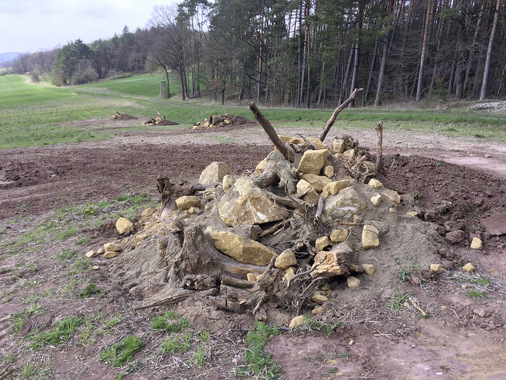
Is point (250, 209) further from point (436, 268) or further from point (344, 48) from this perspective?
point (344, 48)

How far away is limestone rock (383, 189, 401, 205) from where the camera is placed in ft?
18.5

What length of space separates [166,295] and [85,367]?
1.21 m

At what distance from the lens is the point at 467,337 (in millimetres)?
3518

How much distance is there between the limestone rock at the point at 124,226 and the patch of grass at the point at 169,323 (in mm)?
2896

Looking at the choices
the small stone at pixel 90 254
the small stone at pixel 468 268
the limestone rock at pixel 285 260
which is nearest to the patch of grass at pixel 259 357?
the limestone rock at pixel 285 260

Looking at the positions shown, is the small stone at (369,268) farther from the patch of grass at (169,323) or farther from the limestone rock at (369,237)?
the patch of grass at (169,323)

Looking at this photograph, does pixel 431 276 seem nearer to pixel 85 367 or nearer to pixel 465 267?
pixel 465 267

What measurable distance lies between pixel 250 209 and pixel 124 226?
8.96 ft

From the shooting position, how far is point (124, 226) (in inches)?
260

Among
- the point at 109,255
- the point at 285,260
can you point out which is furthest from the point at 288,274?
the point at 109,255

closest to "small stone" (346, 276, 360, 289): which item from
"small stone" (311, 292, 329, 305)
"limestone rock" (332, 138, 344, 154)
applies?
"small stone" (311, 292, 329, 305)

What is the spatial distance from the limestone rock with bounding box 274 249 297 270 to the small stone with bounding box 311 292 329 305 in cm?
53

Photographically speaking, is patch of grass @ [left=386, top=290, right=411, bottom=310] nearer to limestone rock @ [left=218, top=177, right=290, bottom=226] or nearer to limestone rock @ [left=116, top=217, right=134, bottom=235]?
limestone rock @ [left=218, top=177, right=290, bottom=226]

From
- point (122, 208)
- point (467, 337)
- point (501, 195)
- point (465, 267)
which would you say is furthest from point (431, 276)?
point (122, 208)
